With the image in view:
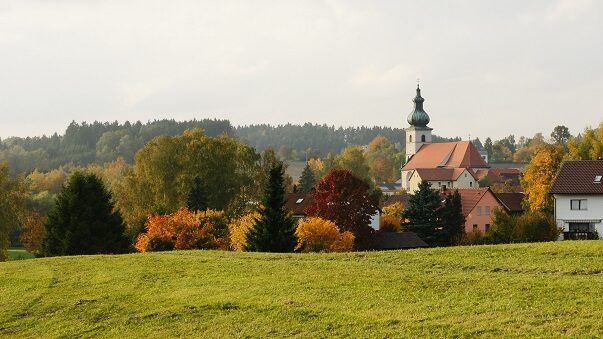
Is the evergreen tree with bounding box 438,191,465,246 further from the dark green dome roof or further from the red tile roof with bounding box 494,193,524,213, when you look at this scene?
the dark green dome roof

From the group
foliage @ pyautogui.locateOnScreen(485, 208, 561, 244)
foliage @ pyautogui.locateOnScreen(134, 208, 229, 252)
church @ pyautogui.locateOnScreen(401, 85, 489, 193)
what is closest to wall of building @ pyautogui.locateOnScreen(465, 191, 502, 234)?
foliage @ pyautogui.locateOnScreen(485, 208, 561, 244)

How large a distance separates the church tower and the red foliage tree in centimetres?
10975

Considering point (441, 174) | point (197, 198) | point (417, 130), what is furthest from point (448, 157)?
point (197, 198)

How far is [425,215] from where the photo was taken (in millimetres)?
76438

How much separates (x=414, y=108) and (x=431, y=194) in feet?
343

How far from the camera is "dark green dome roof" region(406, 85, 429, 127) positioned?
176 metres

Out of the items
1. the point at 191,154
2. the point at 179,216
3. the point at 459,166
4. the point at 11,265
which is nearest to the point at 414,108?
the point at 459,166

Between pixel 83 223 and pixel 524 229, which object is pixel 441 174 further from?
pixel 83 223

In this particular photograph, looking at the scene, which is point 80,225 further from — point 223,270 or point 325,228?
point 223,270

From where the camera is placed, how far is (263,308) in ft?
79.6

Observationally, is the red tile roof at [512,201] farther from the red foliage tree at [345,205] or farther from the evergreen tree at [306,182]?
the evergreen tree at [306,182]

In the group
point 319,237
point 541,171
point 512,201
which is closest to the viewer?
point 319,237

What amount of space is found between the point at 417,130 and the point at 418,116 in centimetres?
319

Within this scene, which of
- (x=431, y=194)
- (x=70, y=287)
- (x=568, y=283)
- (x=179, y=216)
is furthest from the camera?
(x=431, y=194)
